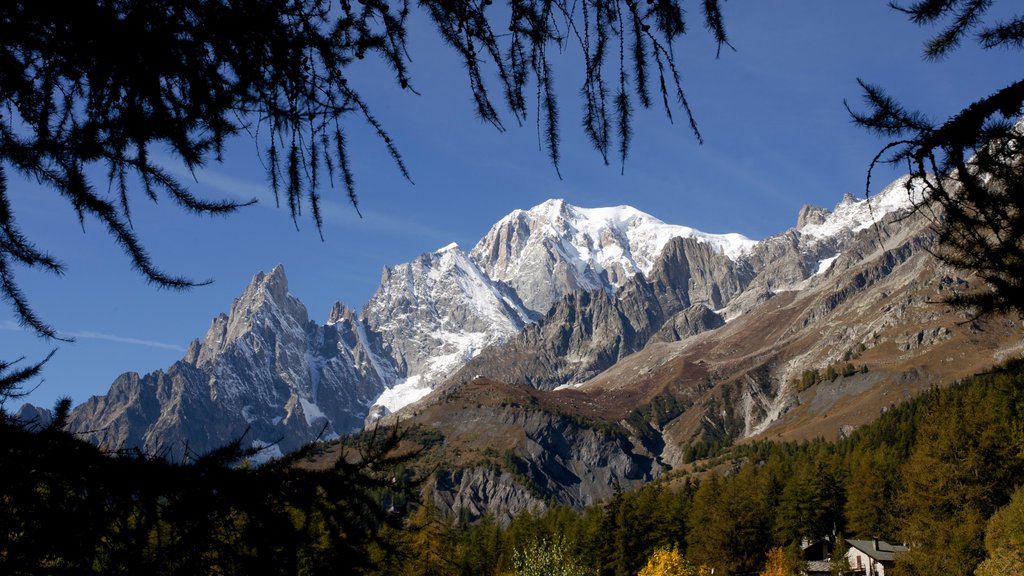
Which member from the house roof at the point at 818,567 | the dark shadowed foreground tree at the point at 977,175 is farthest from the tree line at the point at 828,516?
the dark shadowed foreground tree at the point at 977,175

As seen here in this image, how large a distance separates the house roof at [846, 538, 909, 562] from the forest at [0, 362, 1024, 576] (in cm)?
210

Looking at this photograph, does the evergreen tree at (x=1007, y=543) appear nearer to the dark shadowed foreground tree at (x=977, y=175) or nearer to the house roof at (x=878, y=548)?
the house roof at (x=878, y=548)

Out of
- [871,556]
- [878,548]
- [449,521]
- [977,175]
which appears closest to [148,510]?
[977,175]

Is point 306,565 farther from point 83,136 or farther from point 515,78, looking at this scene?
point 515,78

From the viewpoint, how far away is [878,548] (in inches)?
2388

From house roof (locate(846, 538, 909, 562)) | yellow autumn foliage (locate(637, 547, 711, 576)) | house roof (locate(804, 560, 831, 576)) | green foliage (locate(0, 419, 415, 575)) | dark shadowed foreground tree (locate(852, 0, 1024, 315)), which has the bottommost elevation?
house roof (locate(804, 560, 831, 576))

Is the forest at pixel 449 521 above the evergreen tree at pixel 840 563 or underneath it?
above

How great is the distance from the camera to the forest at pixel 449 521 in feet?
10.9

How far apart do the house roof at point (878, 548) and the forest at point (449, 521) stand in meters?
2.10

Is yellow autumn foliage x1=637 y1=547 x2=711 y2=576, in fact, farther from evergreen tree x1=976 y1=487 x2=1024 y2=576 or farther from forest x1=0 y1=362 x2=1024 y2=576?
evergreen tree x1=976 y1=487 x2=1024 y2=576

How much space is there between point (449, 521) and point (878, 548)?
3510 cm

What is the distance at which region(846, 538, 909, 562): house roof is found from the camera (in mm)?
58269

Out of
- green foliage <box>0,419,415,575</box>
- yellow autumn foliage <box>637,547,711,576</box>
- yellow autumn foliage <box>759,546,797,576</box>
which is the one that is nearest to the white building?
yellow autumn foliage <box>759,546,797,576</box>

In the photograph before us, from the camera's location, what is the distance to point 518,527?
75812 mm
